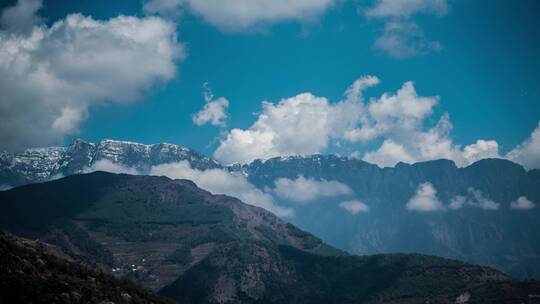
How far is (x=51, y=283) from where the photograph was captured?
639 ft

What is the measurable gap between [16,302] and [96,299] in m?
35.1

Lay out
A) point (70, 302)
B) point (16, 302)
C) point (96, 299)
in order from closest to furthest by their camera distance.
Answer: point (16, 302) < point (70, 302) < point (96, 299)

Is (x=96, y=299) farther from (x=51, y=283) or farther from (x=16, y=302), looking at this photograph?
(x=16, y=302)

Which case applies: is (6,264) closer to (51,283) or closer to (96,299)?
(51,283)

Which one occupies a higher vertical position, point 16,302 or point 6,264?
point 6,264

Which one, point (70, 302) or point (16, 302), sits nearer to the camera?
point (16, 302)

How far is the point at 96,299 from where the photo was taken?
199375mm

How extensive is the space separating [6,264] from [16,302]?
2993 cm

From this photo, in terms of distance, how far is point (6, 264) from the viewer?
193 meters

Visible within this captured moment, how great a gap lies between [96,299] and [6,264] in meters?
32.2

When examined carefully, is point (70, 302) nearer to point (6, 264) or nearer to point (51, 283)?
point (51, 283)

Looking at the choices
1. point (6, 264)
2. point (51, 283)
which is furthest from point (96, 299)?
point (6, 264)

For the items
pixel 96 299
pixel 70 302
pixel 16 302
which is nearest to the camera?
pixel 16 302

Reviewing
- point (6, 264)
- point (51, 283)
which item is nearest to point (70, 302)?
point (51, 283)
